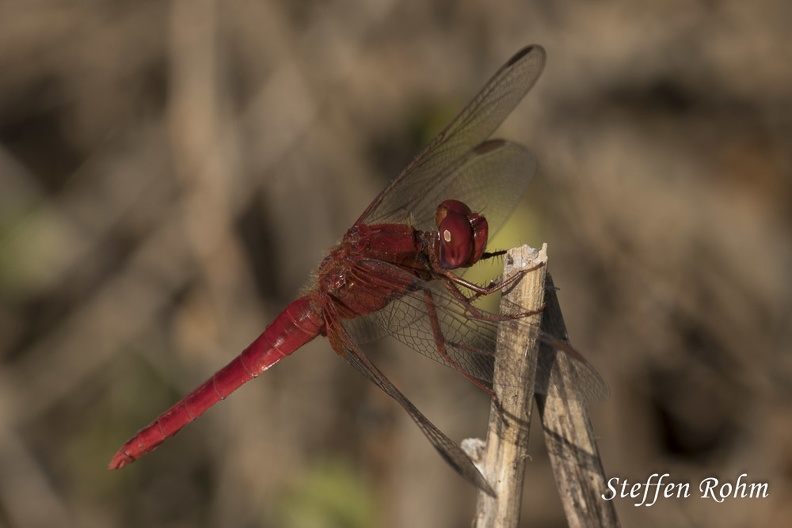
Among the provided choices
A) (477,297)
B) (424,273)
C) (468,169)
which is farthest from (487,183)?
(477,297)

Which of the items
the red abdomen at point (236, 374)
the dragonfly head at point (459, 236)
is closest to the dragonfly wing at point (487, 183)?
the dragonfly head at point (459, 236)

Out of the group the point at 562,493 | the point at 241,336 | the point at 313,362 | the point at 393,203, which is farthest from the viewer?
the point at 313,362

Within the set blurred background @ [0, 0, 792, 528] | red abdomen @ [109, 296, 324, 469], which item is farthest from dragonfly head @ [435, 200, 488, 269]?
blurred background @ [0, 0, 792, 528]

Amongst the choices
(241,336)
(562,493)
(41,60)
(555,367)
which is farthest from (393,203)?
(41,60)

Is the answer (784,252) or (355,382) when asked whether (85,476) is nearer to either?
(355,382)

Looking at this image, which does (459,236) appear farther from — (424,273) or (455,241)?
(424,273)

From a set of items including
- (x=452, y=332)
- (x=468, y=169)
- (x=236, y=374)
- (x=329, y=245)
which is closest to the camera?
(x=452, y=332)

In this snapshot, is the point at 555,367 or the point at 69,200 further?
the point at 69,200
